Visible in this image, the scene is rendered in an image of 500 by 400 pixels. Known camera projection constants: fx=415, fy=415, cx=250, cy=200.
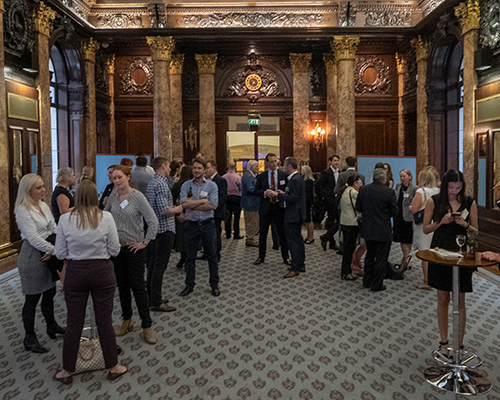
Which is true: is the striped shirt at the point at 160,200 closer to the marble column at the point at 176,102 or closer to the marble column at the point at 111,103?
the marble column at the point at 176,102

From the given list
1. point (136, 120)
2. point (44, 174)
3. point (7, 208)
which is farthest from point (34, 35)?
point (136, 120)

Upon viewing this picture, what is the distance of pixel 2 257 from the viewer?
298 inches

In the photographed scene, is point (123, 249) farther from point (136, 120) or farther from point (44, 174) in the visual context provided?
point (136, 120)

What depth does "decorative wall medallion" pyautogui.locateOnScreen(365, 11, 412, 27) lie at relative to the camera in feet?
44.0

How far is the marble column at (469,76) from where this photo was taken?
31.2 feet

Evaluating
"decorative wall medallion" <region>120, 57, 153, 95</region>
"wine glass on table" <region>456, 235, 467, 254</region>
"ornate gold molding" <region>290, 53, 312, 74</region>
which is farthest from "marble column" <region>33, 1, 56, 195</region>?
"wine glass on table" <region>456, 235, 467, 254</region>

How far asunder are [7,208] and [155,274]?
4.66 meters

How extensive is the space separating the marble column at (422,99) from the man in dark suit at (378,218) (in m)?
8.50

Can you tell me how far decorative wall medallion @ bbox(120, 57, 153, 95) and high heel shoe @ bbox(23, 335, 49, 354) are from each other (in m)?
12.9

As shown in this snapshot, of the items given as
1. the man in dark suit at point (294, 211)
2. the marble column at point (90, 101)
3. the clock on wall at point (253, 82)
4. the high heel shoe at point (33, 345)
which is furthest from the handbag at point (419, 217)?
the clock on wall at point (253, 82)

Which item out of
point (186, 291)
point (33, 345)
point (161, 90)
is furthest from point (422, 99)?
point (33, 345)

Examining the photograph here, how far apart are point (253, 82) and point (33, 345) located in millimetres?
13657

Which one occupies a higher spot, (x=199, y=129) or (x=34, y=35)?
(x=34, y=35)

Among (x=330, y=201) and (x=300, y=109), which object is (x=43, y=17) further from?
(x=300, y=109)
